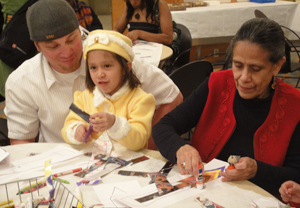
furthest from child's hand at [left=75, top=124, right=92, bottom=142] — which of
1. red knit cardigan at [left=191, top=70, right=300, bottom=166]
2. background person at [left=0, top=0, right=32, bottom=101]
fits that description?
background person at [left=0, top=0, right=32, bottom=101]

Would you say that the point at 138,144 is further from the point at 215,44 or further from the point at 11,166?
the point at 215,44

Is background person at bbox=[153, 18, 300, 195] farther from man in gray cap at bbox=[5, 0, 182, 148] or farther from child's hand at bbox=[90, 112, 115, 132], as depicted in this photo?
man in gray cap at bbox=[5, 0, 182, 148]

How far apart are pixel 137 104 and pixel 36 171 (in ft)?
1.95

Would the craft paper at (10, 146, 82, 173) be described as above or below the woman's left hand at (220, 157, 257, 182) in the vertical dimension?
below

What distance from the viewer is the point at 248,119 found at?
1.47 m

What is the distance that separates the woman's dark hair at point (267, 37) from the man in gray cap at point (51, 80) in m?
0.71

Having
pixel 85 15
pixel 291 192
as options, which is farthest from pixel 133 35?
pixel 291 192

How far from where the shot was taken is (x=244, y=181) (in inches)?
46.2

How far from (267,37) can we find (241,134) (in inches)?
20.0

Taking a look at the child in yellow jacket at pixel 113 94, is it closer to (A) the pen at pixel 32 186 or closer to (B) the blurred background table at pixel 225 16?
(A) the pen at pixel 32 186

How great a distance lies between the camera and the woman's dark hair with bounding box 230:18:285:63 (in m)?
1.25

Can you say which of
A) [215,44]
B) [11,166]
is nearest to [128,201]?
[11,166]

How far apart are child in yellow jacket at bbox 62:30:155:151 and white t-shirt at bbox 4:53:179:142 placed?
191mm

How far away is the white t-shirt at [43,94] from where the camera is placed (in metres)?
1.76
